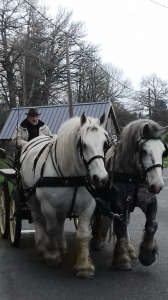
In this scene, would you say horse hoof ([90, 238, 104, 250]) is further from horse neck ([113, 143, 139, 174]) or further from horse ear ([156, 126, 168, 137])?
horse ear ([156, 126, 168, 137])

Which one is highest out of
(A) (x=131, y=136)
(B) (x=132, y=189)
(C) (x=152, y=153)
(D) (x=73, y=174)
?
(A) (x=131, y=136)

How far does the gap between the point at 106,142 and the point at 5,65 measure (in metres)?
34.9

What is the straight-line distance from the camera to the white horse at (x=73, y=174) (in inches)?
184

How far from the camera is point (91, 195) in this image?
5.21 meters

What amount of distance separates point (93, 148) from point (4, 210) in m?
3.46

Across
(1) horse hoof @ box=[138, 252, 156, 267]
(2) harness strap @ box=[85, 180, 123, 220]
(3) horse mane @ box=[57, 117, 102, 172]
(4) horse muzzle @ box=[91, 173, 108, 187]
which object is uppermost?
(3) horse mane @ box=[57, 117, 102, 172]

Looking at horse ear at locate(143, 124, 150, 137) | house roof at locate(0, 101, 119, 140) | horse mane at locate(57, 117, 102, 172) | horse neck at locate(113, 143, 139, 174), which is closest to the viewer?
horse mane at locate(57, 117, 102, 172)

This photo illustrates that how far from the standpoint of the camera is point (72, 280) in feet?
16.4

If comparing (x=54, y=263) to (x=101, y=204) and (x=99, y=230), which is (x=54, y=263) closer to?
(x=101, y=204)

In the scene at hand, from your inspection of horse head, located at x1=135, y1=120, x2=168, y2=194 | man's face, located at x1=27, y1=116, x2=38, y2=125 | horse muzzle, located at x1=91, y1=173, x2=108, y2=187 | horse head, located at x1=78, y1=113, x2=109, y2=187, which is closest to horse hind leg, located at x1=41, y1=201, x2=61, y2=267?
horse head, located at x1=78, y1=113, x2=109, y2=187

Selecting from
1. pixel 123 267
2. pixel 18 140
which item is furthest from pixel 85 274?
pixel 18 140

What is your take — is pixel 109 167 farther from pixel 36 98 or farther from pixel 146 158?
pixel 36 98

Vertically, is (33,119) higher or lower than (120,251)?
higher

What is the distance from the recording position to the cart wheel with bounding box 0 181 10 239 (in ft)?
24.1
